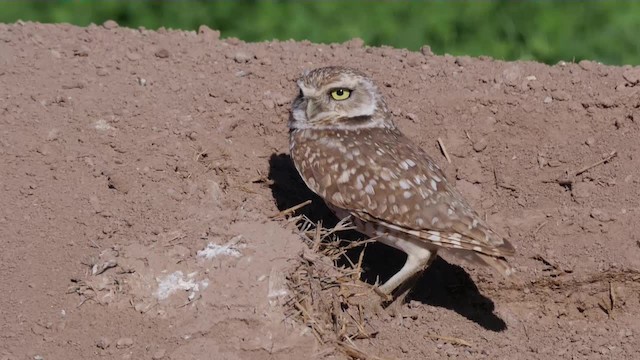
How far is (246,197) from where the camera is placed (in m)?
8.52

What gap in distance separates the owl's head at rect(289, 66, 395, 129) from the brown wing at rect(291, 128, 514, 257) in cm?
9

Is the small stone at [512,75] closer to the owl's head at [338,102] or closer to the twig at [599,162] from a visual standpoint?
the twig at [599,162]

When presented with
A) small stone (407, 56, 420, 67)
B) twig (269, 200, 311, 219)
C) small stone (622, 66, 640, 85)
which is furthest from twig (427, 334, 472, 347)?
small stone (622, 66, 640, 85)

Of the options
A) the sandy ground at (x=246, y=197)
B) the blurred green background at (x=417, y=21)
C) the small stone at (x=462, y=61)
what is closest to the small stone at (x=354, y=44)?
the sandy ground at (x=246, y=197)

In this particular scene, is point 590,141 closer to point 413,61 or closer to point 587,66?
point 587,66

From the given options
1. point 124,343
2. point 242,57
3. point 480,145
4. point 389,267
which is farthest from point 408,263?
point 242,57

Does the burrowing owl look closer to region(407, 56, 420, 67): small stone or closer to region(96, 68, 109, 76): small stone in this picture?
region(407, 56, 420, 67): small stone

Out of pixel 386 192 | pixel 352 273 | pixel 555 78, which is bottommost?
pixel 352 273

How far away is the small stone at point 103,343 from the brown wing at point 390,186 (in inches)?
67.8

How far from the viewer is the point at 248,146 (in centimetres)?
889

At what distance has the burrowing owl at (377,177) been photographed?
7.74 meters

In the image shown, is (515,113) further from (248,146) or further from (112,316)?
(112,316)

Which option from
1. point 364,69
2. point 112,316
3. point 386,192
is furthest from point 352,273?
point 364,69

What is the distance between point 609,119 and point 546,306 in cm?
150
